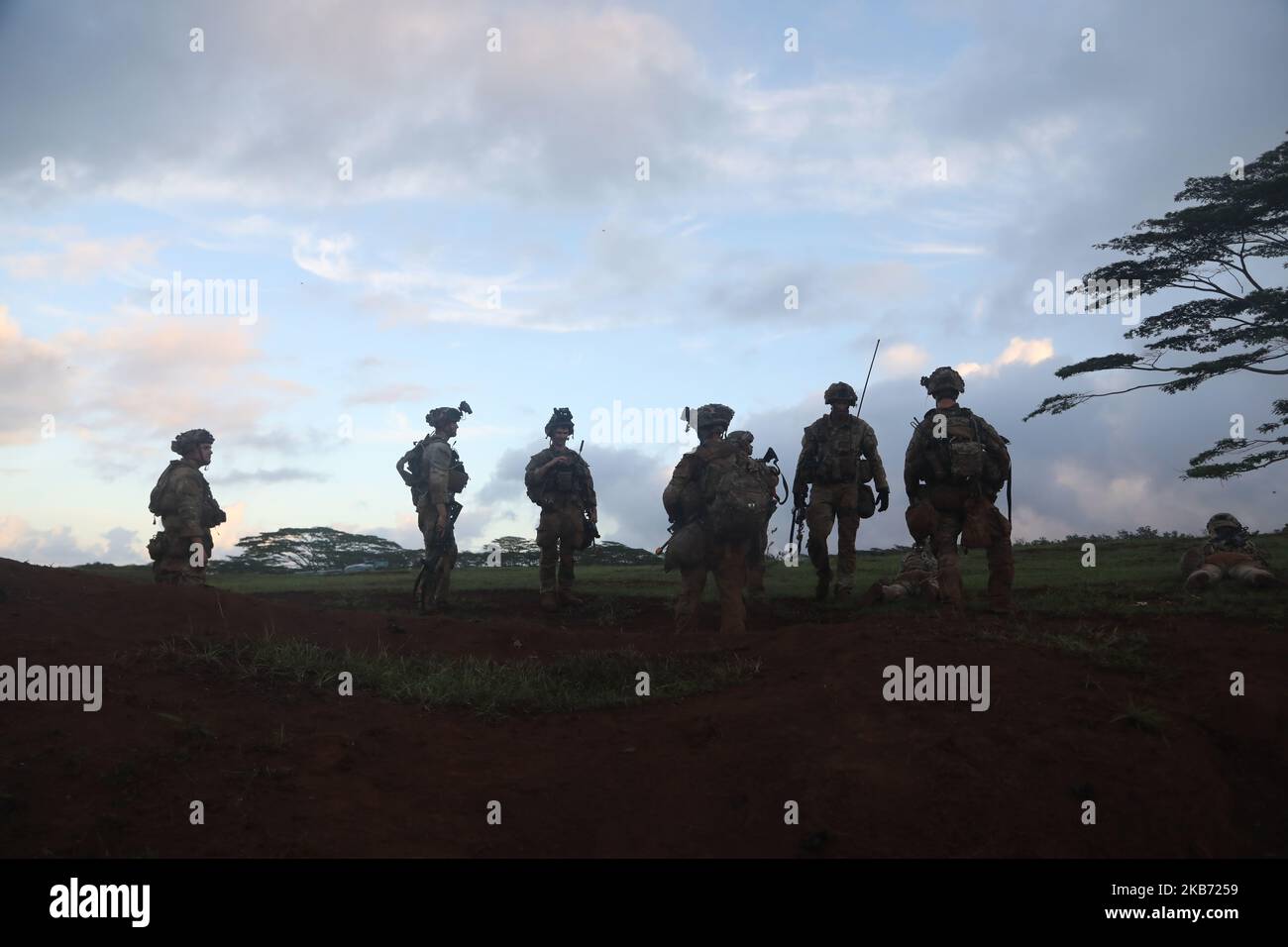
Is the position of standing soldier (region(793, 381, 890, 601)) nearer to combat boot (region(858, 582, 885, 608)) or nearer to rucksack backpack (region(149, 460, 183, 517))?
combat boot (region(858, 582, 885, 608))

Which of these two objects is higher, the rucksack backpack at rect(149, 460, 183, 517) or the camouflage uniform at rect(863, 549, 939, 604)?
the rucksack backpack at rect(149, 460, 183, 517)

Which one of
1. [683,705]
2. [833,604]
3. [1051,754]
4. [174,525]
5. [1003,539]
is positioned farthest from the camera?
[833,604]

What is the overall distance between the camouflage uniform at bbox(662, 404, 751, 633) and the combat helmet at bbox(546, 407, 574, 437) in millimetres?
3491

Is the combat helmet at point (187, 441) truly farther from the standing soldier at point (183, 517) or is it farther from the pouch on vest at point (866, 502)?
the pouch on vest at point (866, 502)

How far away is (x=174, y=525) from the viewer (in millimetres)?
11422

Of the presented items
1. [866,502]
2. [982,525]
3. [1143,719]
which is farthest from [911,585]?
[1143,719]

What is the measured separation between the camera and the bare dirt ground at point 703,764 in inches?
213

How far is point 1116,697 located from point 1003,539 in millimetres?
3293

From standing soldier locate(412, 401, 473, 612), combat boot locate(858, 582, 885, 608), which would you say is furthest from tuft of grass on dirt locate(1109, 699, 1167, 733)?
standing soldier locate(412, 401, 473, 612)

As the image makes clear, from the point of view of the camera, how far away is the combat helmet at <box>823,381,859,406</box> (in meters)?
12.6

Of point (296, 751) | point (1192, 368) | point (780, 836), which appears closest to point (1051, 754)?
point (780, 836)

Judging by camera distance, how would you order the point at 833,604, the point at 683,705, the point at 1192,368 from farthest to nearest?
the point at 1192,368, the point at 833,604, the point at 683,705

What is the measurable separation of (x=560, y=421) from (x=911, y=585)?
526 cm
